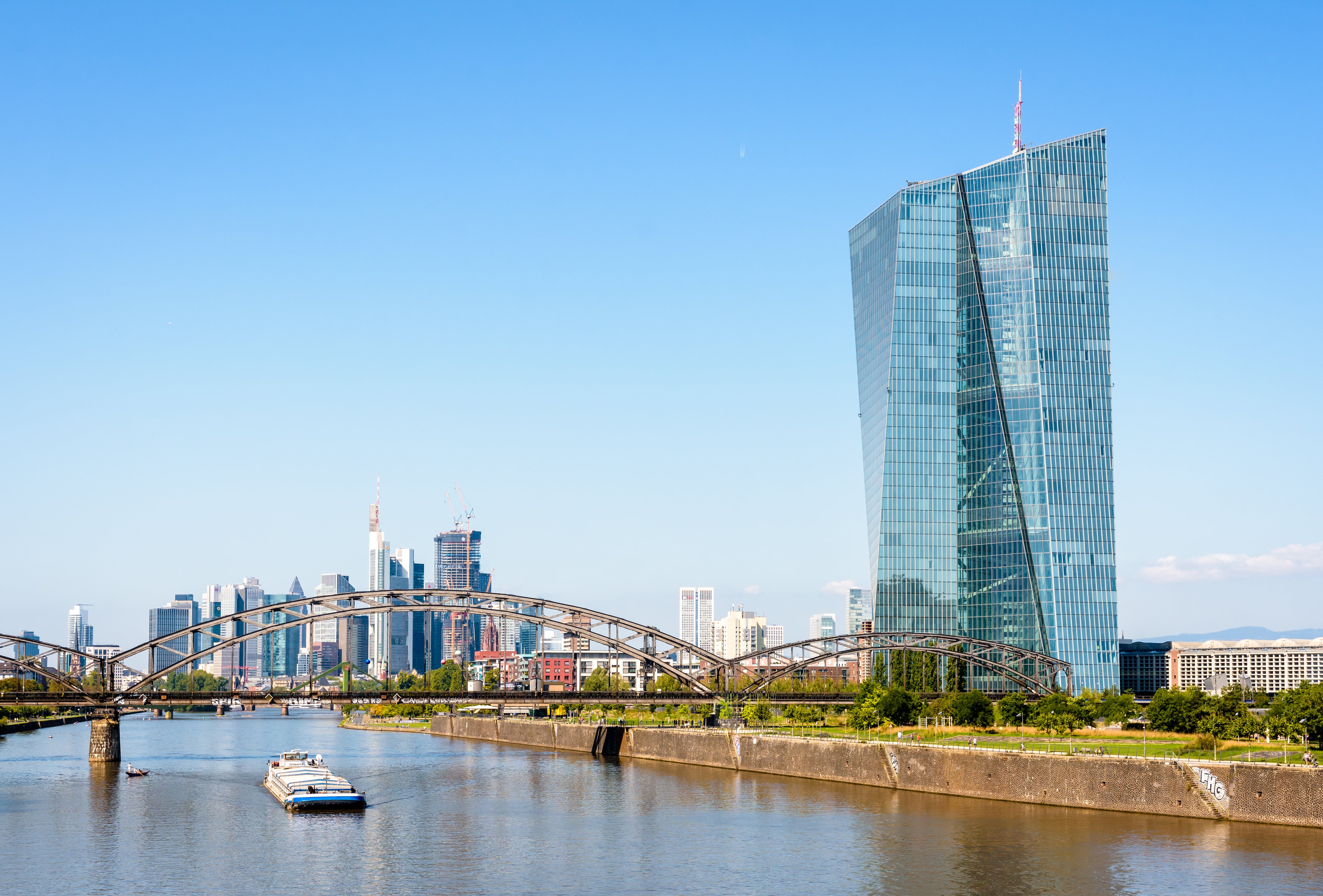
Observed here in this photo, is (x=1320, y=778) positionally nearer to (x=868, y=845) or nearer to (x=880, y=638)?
(x=868, y=845)

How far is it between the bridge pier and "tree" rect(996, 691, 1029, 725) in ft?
276

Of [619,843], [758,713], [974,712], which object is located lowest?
[758,713]

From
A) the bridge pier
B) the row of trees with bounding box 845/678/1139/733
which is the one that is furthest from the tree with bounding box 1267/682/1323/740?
the bridge pier

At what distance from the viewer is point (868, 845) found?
72.2 meters

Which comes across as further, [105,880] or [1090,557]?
[1090,557]

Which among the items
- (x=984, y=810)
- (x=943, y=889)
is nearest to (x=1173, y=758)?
(x=984, y=810)

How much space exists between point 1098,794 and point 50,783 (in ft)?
268

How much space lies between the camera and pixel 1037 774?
87562 millimetres

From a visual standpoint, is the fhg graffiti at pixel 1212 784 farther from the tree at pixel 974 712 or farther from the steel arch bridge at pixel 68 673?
the steel arch bridge at pixel 68 673

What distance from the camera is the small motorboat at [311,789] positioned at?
93125 millimetres

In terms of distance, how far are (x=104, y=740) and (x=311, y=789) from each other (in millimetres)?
46588

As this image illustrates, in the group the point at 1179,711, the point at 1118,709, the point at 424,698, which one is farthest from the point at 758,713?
the point at 1179,711

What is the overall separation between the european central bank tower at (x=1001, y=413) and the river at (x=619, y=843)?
7653 cm

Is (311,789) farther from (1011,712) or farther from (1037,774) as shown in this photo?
(1011,712)
